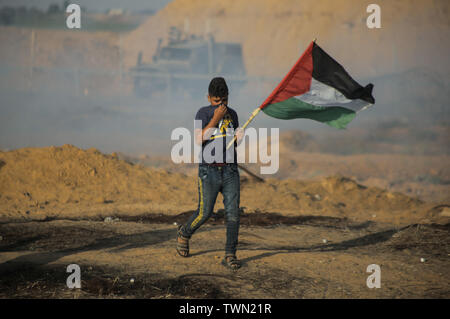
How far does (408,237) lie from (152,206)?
16.9 feet

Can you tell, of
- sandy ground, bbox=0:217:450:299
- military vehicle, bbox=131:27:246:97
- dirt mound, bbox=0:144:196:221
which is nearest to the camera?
sandy ground, bbox=0:217:450:299

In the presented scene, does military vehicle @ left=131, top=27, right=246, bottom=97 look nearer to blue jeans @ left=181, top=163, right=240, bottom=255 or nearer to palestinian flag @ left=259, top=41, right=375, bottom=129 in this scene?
palestinian flag @ left=259, top=41, right=375, bottom=129

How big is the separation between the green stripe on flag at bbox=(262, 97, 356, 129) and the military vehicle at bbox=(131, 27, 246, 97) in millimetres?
27106

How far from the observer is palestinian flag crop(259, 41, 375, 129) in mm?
6789

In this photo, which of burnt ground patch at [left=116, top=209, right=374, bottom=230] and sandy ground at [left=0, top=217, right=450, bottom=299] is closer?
sandy ground at [left=0, top=217, right=450, bottom=299]

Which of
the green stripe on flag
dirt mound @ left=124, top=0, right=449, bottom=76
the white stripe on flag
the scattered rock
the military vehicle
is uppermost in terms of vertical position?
dirt mound @ left=124, top=0, right=449, bottom=76

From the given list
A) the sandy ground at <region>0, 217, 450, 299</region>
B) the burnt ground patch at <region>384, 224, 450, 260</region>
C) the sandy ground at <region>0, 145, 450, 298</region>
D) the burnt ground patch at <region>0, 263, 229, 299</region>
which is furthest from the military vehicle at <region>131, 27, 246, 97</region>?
the burnt ground patch at <region>0, 263, 229, 299</region>

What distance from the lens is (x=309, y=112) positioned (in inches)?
278

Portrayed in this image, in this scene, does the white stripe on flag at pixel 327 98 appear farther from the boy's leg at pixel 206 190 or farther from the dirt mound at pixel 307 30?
the dirt mound at pixel 307 30

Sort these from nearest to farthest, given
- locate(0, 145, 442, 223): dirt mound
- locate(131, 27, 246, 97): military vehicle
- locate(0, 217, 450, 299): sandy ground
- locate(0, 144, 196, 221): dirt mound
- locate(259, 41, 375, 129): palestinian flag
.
Answer: 1. locate(0, 217, 450, 299): sandy ground
2. locate(259, 41, 375, 129): palestinian flag
3. locate(0, 145, 442, 223): dirt mound
4. locate(0, 144, 196, 221): dirt mound
5. locate(131, 27, 246, 97): military vehicle

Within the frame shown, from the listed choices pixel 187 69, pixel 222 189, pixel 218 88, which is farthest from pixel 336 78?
pixel 187 69

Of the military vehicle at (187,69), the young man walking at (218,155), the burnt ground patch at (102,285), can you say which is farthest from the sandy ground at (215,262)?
the military vehicle at (187,69)
